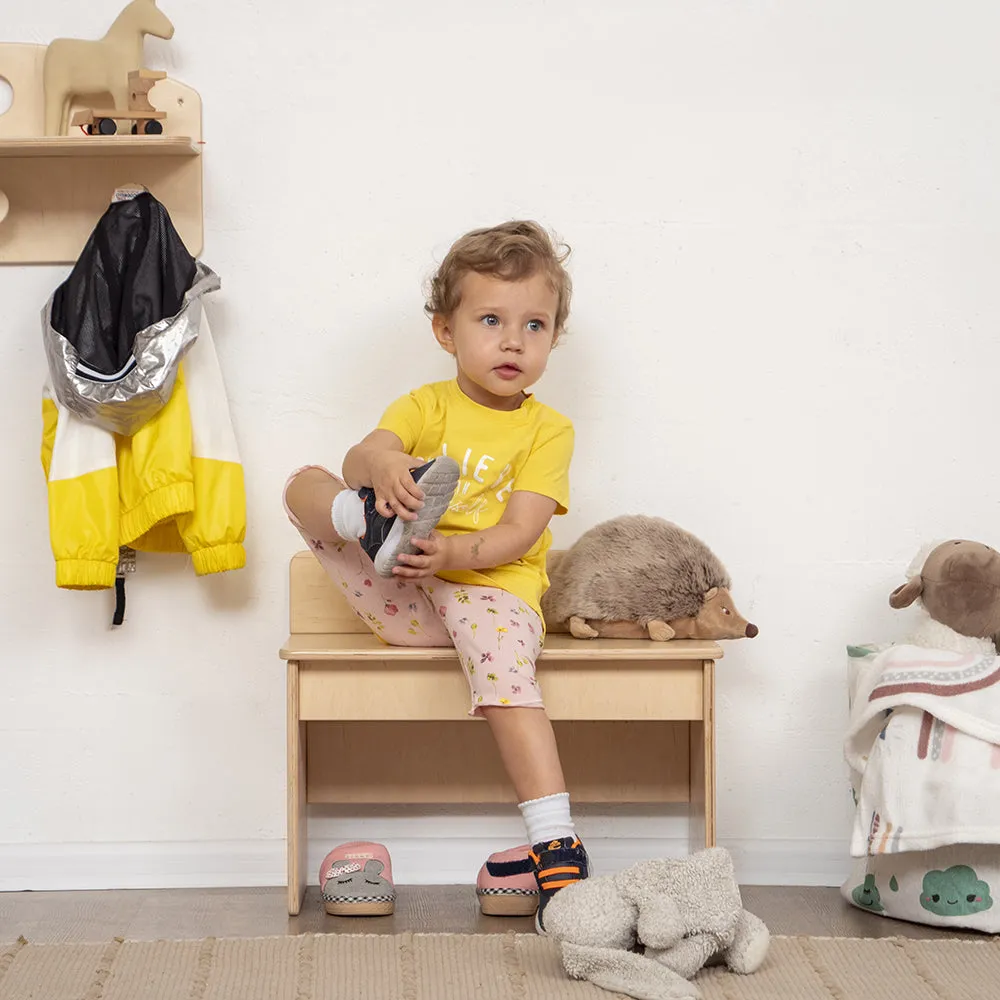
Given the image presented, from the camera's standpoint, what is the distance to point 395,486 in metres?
1.65

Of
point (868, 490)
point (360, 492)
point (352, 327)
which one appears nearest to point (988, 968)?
point (868, 490)

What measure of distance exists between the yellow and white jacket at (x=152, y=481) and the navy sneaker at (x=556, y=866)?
27.8 inches

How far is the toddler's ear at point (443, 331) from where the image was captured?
1949 millimetres

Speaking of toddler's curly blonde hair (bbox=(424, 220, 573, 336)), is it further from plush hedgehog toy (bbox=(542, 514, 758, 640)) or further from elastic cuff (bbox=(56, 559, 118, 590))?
elastic cuff (bbox=(56, 559, 118, 590))

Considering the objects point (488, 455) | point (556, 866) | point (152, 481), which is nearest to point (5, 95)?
point (152, 481)

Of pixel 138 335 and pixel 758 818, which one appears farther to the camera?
pixel 758 818

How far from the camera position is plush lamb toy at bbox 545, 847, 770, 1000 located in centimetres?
150

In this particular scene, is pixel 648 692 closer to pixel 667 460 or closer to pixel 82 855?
pixel 667 460

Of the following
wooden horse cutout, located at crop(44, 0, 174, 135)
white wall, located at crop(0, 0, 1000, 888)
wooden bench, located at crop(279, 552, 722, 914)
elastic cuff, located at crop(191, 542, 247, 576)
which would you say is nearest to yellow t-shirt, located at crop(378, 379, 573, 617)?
wooden bench, located at crop(279, 552, 722, 914)

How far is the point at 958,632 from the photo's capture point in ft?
6.14

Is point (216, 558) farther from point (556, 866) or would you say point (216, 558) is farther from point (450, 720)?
point (556, 866)

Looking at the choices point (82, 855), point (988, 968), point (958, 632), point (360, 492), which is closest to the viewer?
point (988, 968)

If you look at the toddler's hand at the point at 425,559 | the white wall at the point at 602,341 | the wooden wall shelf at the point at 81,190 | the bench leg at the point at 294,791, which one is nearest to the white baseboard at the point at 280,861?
the white wall at the point at 602,341

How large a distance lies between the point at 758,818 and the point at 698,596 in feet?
1.59
